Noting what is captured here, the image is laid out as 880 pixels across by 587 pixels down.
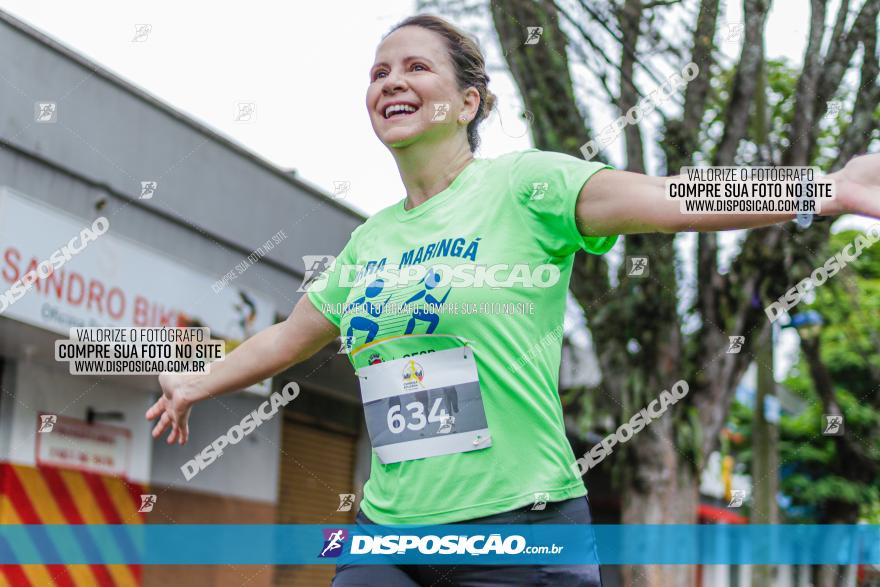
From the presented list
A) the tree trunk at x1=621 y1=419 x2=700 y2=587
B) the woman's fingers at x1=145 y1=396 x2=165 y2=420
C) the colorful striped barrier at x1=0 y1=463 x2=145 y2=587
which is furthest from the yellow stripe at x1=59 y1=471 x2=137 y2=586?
the woman's fingers at x1=145 y1=396 x2=165 y2=420

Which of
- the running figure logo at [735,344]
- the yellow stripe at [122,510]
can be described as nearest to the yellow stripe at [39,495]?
the yellow stripe at [122,510]

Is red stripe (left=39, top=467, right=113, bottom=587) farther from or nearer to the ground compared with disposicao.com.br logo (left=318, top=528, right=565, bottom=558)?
farther from the ground

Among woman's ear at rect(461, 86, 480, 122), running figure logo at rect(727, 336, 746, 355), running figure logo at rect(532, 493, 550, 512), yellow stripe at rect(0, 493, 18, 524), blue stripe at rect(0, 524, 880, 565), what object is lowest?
running figure logo at rect(532, 493, 550, 512)

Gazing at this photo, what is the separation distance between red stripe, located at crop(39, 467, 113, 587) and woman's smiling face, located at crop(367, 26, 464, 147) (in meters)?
6.74

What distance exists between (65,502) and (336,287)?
22.4 feet

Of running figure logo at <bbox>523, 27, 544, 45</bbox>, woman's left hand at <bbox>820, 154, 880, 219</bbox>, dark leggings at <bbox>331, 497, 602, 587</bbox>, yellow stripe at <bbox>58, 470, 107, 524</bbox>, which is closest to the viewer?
woman's left hand at <bbox>820, 154, 880, 219</bbox>

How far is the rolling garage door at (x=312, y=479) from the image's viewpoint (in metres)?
11.8

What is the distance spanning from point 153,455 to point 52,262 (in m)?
2.77

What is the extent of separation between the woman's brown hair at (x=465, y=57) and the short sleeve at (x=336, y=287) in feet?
1.26

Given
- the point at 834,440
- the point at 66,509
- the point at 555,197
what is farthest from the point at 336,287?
the point at 834,440

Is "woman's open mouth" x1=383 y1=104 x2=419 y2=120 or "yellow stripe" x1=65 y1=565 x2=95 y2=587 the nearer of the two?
"woman's open mouth" x1=383 y1=104 x2=419 y2=120

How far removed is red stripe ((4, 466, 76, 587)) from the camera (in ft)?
26.6

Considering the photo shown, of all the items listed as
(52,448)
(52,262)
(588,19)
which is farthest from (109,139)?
(588,19)

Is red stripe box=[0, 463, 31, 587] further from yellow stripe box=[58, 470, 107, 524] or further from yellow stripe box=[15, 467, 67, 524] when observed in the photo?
yellow stripe box=[58, 470, 107, 524]
